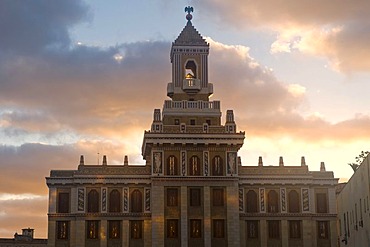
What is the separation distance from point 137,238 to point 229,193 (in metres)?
11.9

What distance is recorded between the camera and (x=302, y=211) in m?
91.4

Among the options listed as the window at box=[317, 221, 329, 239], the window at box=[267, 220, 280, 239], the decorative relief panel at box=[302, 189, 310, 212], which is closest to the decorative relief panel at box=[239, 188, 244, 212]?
the window at box=[267, 220, 280, 239]

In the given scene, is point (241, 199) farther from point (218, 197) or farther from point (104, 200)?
point (104, 200)

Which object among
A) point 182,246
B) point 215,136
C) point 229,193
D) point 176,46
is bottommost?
point 182,246

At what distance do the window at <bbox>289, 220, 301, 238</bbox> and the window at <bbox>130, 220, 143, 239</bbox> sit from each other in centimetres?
1759

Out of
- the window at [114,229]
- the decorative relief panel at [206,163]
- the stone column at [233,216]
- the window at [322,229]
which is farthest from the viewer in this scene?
the window at [322,229]

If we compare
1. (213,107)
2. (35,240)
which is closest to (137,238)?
(213,107)

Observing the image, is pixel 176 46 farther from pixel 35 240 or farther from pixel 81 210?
pixel 35 240

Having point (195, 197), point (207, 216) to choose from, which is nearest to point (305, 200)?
point (207, 216)

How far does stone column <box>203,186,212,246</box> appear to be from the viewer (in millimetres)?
88625

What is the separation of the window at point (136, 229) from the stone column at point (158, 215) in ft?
6.68

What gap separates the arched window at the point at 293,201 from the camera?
91.8 meters

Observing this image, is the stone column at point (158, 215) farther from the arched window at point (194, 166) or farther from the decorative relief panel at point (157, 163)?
the arched window at point (194, 166)

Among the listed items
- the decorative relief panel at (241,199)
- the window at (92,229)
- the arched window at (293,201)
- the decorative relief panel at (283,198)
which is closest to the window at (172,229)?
the decorative relief panel at (241,199)
